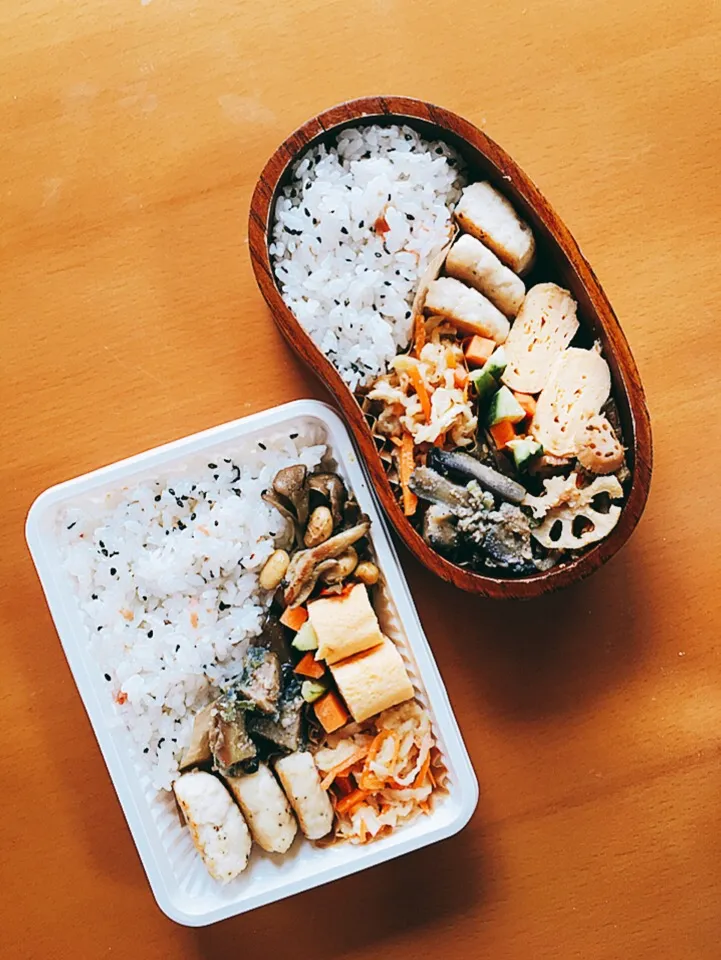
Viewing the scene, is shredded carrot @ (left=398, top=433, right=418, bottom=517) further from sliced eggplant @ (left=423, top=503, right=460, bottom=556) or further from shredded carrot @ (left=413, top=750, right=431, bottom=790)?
shredded carrot @ (left=413, top=750, right=431, bottom=790)

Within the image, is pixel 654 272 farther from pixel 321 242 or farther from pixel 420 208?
pixel 321 242

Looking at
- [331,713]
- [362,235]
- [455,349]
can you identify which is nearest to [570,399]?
[455,349]

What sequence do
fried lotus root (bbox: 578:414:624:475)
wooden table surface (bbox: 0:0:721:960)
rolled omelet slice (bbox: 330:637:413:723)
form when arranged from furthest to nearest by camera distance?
wooden table surface (bbox: 0:0:721:960) < rolled omelet slice (bbox: 330:637:413:723) < fried lotus root (bbox: 578:414:624:475)

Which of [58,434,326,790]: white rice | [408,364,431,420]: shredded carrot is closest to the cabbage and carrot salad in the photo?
[58,434,326,790]: white rice

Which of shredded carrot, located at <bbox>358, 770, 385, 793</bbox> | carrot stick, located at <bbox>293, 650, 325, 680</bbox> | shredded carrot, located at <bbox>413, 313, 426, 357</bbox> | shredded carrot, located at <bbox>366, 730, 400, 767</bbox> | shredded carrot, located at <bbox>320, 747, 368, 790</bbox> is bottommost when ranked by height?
shredded carrot, located at <bbox>358, 770, 385, 793</bbox>

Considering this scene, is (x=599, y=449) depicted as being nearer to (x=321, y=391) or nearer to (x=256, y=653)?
(x=321, y=391)

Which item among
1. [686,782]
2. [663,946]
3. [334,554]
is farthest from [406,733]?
[663,946]
